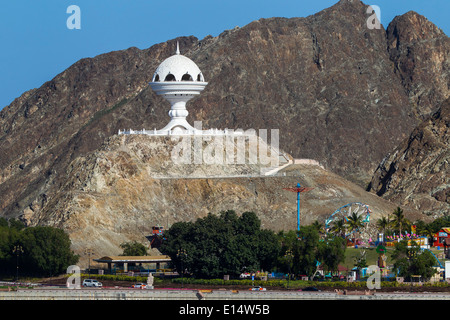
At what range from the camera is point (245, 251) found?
164 meters

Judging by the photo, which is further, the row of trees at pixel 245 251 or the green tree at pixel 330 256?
the row of trees at pixel 245 251

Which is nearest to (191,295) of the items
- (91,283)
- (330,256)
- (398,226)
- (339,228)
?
(91,283)

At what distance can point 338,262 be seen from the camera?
534 feet

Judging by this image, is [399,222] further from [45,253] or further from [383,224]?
[45,253]

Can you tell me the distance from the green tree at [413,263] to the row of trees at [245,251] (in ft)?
24.6

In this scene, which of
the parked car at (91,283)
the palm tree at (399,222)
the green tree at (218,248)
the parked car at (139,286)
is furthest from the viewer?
the palm tree at (399,222)

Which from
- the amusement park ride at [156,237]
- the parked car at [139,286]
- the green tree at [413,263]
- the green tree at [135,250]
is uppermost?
the amusement park ride at [156,237]

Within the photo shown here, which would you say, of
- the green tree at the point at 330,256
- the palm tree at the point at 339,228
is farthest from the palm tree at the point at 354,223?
the green tree at the point at 330,256

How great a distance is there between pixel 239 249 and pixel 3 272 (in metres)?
32.6

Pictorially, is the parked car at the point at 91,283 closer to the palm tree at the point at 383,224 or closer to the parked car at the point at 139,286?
the parked car at the point at 139,286

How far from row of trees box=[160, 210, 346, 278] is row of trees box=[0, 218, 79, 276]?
13.0m

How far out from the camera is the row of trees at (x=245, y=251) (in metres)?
163

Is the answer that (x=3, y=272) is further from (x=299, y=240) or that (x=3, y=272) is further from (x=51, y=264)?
(x=299, y=240)
